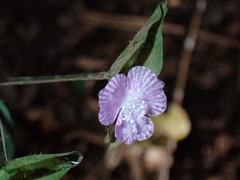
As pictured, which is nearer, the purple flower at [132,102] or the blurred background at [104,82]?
the purple flower at [132,102]

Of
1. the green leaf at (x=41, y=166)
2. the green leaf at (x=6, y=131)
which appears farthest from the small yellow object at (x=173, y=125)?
the green leaf at (x=41, y=166)

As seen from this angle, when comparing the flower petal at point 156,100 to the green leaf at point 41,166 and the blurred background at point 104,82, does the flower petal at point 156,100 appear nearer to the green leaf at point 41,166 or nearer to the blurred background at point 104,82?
the green leaf at point 41,166

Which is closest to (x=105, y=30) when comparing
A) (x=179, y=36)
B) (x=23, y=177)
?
(x=179, y=36)

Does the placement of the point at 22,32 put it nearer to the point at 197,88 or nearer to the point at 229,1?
the point at 197,88

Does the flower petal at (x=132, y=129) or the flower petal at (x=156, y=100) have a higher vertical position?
the flower petal at (x=156, y=100)

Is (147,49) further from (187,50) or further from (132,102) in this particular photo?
(187,50)

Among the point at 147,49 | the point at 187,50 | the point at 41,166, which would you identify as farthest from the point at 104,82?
the point at 41,166
